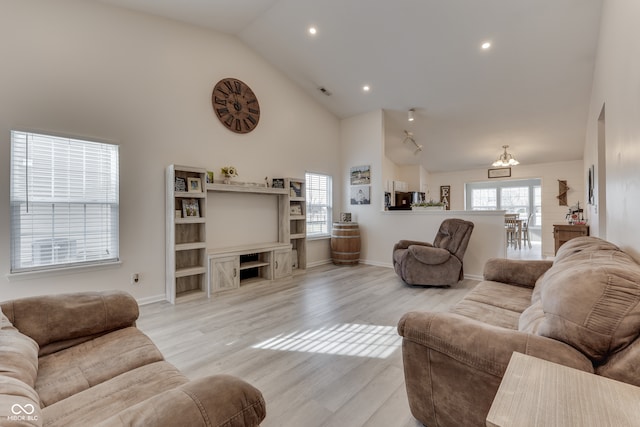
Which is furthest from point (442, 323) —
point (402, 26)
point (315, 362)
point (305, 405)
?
point (402, 26)

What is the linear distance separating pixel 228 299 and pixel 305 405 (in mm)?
2250

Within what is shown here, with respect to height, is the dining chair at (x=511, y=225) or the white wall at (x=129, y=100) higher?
the white wall at (x=129, y=100)

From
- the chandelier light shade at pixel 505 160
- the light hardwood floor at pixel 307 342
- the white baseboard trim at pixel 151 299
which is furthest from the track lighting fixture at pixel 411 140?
the white baseboard trim at pixel 151 299

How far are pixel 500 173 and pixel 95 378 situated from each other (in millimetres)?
8921

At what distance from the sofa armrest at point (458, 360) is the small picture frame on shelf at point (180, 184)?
333 cm

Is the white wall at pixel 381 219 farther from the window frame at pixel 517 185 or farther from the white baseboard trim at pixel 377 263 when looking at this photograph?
the window frame at pixel 517 185

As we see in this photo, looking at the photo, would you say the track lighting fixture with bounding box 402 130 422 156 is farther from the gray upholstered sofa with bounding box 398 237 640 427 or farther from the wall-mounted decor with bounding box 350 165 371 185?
the gray upholstered sofa with bounding box 398 237 640 427

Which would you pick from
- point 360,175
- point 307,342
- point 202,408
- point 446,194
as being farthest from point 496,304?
point 446,194

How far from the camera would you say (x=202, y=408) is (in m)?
0.81

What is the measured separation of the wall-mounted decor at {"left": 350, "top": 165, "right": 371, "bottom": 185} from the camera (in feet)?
19.1

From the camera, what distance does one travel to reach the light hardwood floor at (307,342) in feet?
5.68

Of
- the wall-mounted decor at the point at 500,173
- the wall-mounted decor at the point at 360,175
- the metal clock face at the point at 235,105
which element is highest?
the metal clock face at the point at 235,105

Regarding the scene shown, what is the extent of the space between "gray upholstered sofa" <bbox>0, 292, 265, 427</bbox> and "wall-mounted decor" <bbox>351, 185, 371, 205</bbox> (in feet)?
15.3

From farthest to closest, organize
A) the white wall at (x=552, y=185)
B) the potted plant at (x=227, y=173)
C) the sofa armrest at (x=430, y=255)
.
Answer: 1. the white wall at (x=552, y=185)
2. the potted plant at (x=227, y=173)
3. the sofa armrest at (x=430, y=255)
